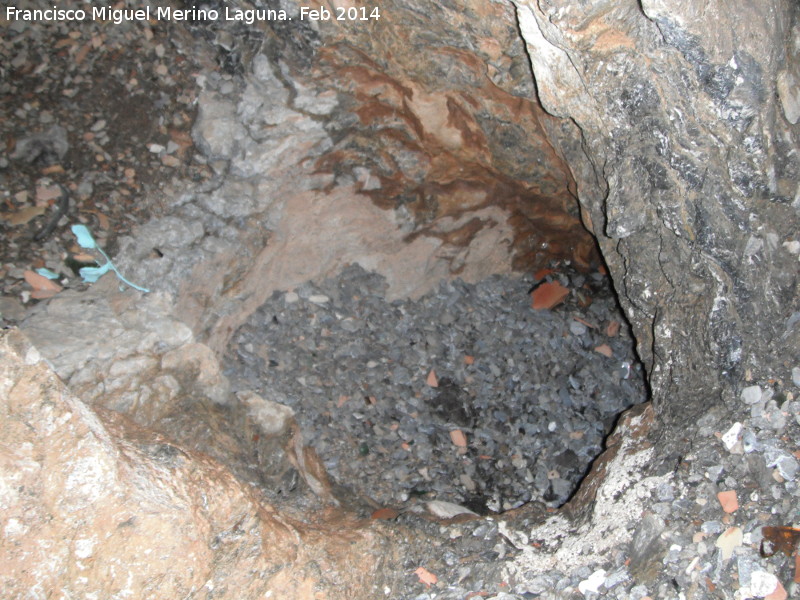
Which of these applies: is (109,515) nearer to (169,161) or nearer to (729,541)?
(729,541)

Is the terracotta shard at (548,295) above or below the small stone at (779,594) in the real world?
below

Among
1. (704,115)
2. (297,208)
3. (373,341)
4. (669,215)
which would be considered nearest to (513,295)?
Answer: (373,341)

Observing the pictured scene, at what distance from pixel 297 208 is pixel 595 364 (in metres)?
1.90

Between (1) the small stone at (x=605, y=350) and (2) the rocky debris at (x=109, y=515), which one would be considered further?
(1) the small stone at (x=605, y=350)

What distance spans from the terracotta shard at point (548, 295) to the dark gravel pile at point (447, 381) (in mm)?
46

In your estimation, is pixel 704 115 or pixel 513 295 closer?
pixel 704 115

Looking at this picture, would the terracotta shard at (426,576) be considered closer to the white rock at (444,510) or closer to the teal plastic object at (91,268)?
the white rock at (444,510)

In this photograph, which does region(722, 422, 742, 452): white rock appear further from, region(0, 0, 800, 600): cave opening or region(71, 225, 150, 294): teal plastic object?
region(71, 225, 150, 294): teal plastic object

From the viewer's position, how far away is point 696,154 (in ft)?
6.05

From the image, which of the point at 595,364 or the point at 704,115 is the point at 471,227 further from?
the point at 704,115

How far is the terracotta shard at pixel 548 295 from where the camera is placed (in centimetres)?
371

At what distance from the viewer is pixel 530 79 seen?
93.4 inches

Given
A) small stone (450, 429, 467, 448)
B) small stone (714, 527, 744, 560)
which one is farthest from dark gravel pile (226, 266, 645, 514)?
small stone (714, 527, 744, 560)

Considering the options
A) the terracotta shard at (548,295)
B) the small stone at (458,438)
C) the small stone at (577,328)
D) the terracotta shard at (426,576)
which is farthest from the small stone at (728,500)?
the terracotta shard at (548,295)
